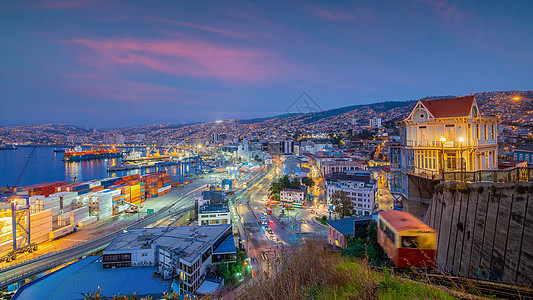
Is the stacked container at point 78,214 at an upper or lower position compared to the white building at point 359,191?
lower

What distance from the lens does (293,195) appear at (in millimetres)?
19375

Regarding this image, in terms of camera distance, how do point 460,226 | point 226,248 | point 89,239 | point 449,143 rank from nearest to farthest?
point 460,226 < point 449,143 < point 226,248 < point 89,239

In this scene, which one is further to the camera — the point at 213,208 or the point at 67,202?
the point at 67,202

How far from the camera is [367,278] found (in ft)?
8.19

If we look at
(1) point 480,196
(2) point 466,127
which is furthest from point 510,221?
(2) point 466,127

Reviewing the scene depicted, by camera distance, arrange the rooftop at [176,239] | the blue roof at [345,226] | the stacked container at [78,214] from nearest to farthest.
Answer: the rooftop at [176,239] → the blue roof at [345,226] → the stacked container at [78,214]

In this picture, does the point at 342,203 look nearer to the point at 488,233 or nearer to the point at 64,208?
the point at 488,233

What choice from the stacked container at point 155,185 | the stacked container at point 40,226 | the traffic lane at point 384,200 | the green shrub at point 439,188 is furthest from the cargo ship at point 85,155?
the green shrub at point 439,188

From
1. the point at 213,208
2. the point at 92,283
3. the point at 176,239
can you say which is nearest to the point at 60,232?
the point at 213,208

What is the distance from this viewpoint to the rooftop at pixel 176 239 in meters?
8.49

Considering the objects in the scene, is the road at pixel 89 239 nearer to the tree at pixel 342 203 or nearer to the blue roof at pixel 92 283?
the blue roof at pixel 92 283

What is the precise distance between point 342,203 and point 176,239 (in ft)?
30.4

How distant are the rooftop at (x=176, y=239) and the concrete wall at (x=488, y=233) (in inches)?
248

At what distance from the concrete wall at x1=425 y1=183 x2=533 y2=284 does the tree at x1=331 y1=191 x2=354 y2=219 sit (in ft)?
33.0
